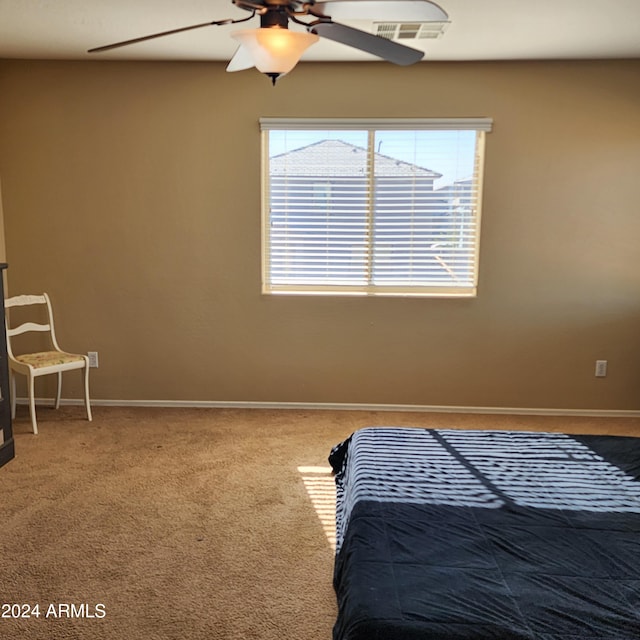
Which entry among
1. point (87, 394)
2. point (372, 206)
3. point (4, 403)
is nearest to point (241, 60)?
point (372, 206)

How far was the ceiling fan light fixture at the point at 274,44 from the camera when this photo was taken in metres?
1.94

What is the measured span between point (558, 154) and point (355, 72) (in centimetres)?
153

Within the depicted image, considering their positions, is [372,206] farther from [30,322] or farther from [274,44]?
[30,322]

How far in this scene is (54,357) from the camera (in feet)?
12.8

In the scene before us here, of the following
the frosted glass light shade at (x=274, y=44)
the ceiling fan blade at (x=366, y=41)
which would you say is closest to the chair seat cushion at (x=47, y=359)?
the frosted glass light shade at (x=274, y=44)

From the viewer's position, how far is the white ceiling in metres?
2.93

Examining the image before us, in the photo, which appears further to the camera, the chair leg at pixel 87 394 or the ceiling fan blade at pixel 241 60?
the chair leg at pixel 87 394

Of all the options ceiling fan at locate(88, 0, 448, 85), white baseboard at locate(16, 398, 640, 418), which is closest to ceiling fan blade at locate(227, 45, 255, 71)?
ceiling fan at locate(88, 0, 448, 85)

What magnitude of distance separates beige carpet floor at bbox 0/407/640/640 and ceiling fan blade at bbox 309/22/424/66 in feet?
6.53

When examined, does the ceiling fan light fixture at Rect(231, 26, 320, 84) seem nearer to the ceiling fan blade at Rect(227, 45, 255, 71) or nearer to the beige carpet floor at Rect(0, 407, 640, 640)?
the ceiling fan blade at Rect(227, 45, 255, 71)

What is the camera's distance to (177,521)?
2.67 meters

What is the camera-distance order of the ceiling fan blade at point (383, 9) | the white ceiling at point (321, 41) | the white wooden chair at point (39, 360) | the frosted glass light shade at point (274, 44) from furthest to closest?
the white wooden chair at point (39, 360) < the white ceiling at point (321, 41) < the frosted glass light shade at point (274, 44) < the ceiling fan blade at point (383, 9)

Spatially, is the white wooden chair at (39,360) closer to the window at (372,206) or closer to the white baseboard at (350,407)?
the white baseboard at (350,407)

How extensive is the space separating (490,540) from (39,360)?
10.4 ft
